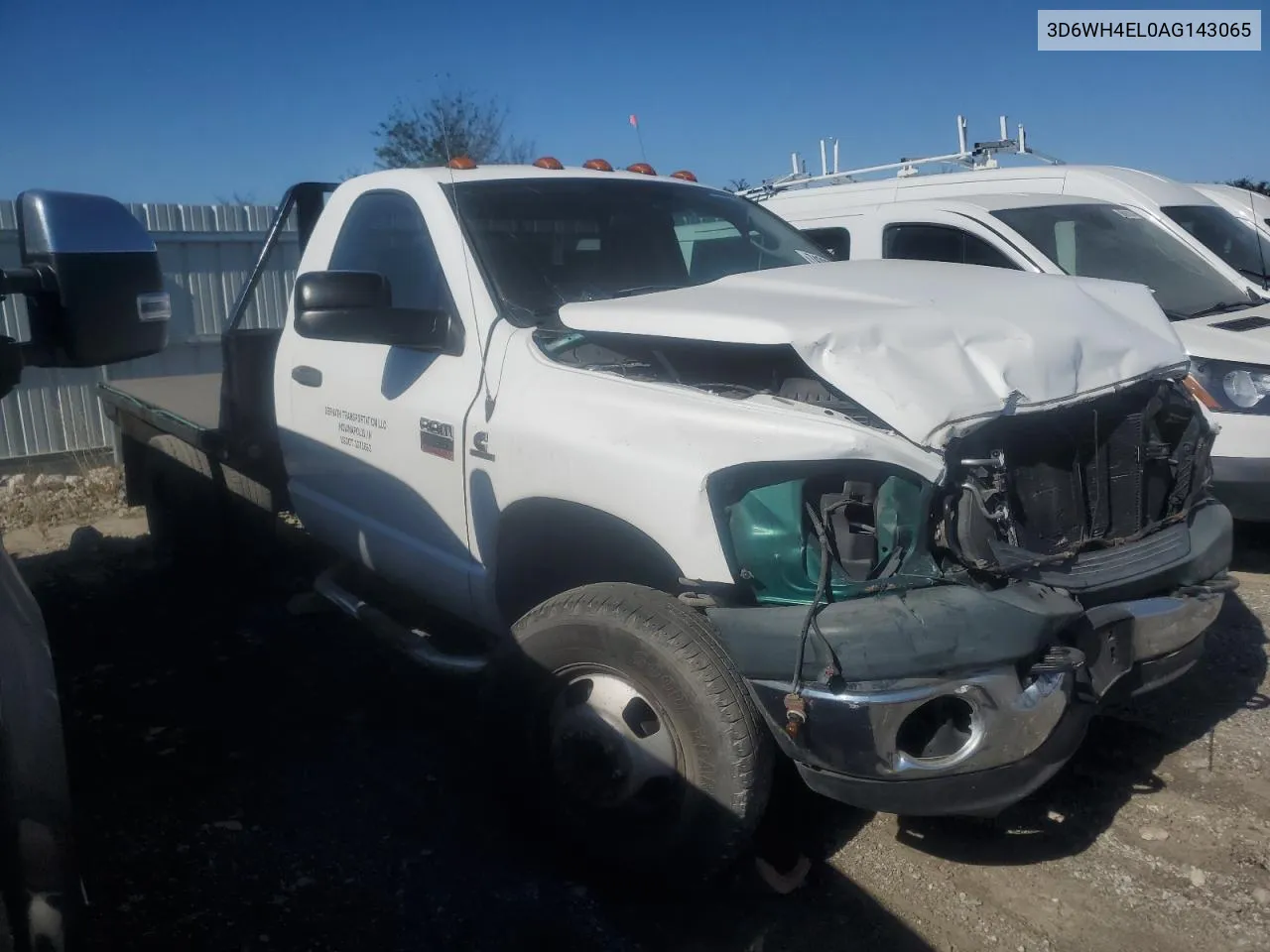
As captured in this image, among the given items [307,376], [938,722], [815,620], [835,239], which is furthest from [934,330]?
[835,239]

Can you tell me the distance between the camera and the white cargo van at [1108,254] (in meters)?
5.15

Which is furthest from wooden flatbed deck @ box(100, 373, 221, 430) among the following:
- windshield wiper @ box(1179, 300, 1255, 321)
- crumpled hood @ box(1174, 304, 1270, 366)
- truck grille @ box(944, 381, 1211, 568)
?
windshield wiper @ box(1179, 300, 1255, 321)

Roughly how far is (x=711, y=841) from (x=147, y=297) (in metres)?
1.80

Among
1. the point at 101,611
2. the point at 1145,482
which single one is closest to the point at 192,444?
the point at 101,611

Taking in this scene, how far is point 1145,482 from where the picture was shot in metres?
3.01

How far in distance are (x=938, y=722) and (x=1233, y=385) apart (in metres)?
3.54

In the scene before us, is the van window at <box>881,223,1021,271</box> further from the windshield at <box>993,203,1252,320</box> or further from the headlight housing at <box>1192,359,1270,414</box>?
the headlight housing at <box>1192,359,1270,414</box>

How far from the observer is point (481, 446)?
336cm

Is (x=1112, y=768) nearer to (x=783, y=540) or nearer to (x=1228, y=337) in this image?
(x=783, y=540)

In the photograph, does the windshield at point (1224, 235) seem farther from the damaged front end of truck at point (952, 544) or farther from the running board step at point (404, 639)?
the running board step at point (404, 639)

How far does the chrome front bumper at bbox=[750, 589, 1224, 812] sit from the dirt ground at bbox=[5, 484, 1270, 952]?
0.58 m

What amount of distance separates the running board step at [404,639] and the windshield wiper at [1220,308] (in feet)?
14.1

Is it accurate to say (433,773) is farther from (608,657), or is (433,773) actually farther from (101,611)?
(101,611)

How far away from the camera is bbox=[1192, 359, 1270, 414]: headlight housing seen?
16.7 feet
